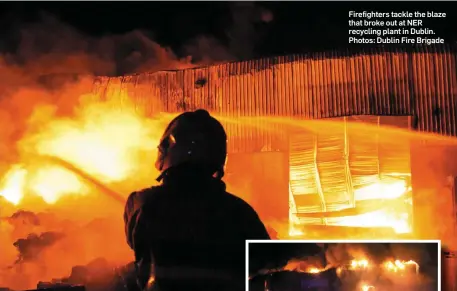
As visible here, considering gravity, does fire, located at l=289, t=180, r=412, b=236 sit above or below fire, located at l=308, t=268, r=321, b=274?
above

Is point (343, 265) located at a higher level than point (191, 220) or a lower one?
lower

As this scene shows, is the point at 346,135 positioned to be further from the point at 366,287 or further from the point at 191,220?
the point at 191,220

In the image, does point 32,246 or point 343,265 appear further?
point 32,246

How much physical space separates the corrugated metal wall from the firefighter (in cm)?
55

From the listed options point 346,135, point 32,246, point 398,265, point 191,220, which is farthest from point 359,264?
point 32,246

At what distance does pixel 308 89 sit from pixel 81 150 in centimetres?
183

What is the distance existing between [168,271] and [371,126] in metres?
1.73

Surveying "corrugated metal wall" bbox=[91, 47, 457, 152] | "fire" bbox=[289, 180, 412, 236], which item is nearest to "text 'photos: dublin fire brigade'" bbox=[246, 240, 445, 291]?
"fire" bbox=[289, 180, 412, 236]

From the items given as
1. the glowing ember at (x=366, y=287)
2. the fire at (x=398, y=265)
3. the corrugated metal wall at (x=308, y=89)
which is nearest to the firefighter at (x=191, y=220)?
the corrugated metal wall at (x=308, y=89)

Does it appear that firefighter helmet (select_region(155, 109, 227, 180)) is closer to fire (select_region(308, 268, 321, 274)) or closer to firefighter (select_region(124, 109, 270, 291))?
firefighter (select_region(124, 109, 270, 291))

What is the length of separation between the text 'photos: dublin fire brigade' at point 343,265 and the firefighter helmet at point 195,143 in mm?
616

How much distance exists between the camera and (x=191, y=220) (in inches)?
138

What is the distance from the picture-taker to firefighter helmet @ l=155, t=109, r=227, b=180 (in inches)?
133

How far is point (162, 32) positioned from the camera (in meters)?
4.08
